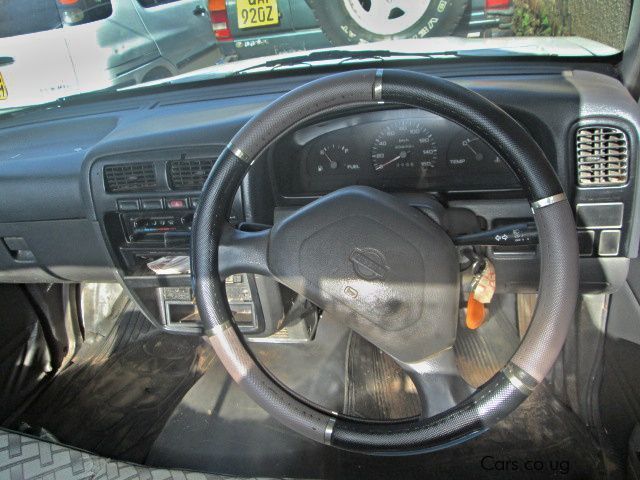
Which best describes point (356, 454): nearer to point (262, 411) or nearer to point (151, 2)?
point (262, 411)

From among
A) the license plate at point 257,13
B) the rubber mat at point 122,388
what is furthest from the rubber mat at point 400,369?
the license plate at point 257,13

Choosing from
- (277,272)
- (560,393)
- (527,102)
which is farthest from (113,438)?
(527,102)

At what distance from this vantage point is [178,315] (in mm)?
2236

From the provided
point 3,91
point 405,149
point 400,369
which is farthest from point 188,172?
point 3,91

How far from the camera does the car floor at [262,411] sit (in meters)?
2.09

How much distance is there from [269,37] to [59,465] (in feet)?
5.52

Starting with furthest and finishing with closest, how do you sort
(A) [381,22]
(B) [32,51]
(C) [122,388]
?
1. (B) [32,51]
2. (C) [122,388]
3. (A) [381,22]

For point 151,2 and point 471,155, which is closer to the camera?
point 471,155

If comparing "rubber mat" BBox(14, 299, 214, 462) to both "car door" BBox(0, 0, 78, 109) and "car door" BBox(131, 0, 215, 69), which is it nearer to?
"car door" BBox(0, 0, 78, 109)

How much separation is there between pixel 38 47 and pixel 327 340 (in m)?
2.06

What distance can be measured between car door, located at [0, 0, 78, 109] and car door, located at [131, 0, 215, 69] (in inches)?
17.6

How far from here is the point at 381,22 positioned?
2.12 m

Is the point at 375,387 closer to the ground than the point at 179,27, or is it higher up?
closer to the ground

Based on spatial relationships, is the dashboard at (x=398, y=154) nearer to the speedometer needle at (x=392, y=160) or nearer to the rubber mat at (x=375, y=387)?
the speedometer needle at (x=392, y=160)
